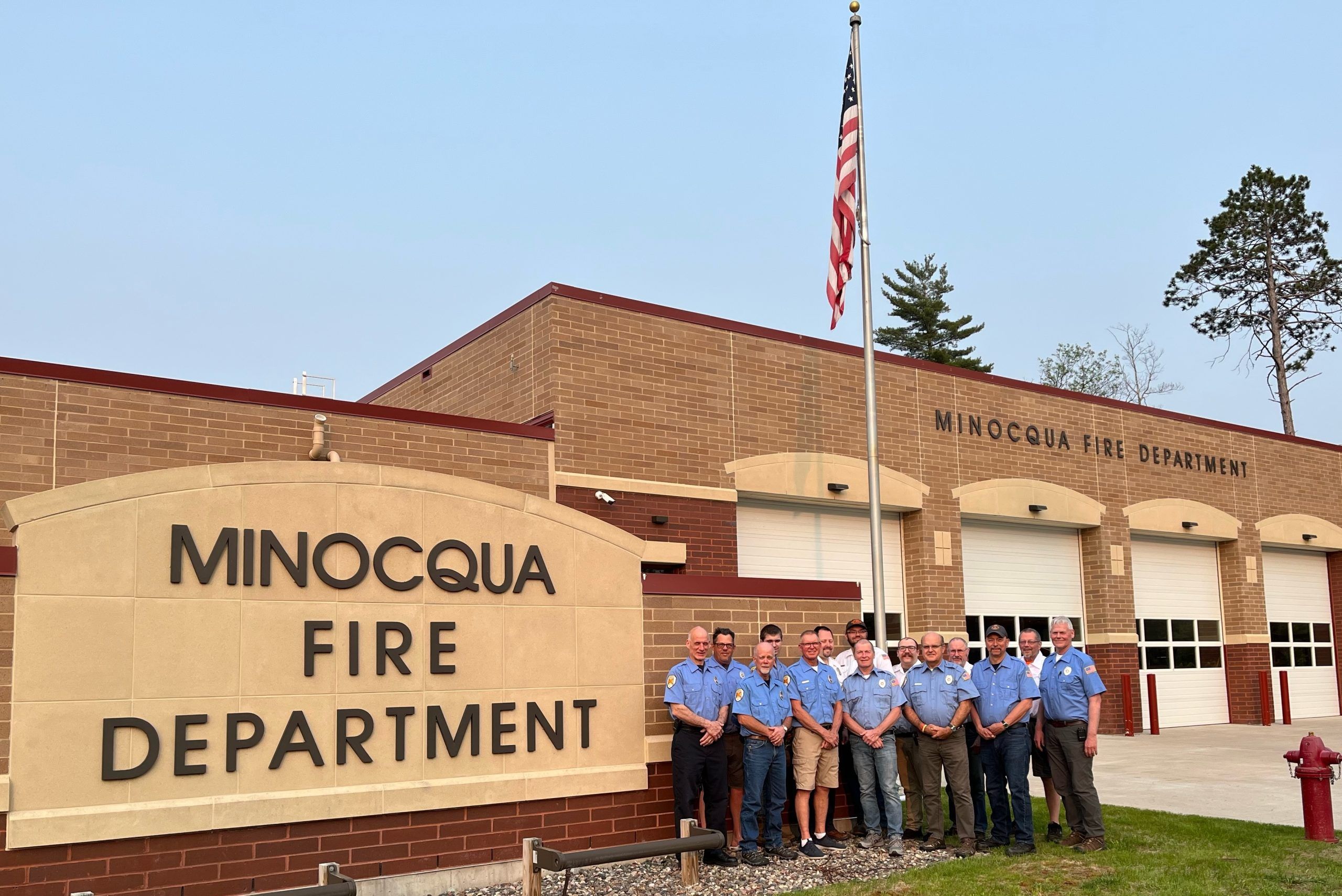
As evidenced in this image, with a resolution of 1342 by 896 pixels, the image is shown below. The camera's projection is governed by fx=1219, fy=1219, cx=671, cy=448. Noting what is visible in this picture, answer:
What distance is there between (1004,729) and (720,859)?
2.67m

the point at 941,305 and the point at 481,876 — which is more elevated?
the point at 941,305

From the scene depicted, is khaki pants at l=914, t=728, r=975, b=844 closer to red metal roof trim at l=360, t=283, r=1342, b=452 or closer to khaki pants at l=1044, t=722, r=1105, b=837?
khaki pants at l=1044, t=722, r=1105, b=837

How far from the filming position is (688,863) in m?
9.38

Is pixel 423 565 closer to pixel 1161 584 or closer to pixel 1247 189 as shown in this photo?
pixel 1161 584

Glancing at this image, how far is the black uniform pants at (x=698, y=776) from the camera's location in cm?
995

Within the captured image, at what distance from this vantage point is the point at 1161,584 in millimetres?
24391

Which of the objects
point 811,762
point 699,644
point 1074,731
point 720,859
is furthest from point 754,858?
point 1074,731

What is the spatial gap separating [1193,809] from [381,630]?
28.5 ft

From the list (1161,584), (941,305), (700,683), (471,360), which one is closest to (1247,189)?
(941,305)

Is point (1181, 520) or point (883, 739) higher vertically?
point (1181, 520)

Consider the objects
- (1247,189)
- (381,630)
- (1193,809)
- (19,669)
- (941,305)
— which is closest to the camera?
(19,669)

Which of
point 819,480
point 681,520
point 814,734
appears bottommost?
point 814,734

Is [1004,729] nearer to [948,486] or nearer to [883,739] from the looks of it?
[883,739]

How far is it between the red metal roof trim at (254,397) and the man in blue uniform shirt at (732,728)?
5.45 metres
